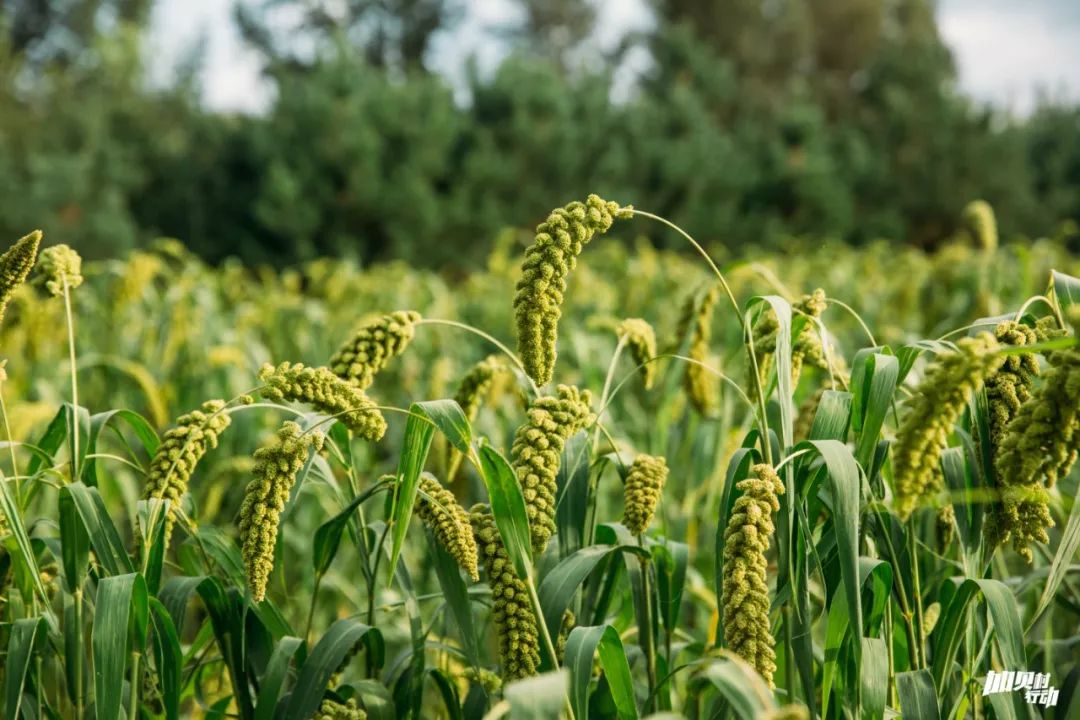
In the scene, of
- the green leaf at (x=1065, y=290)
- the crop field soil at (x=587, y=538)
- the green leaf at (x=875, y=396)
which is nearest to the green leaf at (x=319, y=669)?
the crop field soil at (x=587, y=538)

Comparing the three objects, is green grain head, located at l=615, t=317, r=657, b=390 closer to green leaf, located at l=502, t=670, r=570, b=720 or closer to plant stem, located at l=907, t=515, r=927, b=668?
plant stem, located at l=907, t=515, r=927, b=668

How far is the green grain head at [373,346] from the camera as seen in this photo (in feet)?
5.00

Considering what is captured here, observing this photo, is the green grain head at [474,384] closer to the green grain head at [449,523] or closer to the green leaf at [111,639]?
the green grain head at [449,523]

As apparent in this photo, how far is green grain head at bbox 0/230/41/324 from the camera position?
57.9 inches

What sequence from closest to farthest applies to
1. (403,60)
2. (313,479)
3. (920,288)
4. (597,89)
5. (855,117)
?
1. (313,479)
2. (920,288)
3. (597,89)
4. (855,117)
5. (403,60)

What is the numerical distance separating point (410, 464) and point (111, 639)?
1.46 feet

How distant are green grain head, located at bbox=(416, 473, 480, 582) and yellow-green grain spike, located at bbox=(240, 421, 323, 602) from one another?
0.20 metres

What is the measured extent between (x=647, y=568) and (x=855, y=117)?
21847 millimetres

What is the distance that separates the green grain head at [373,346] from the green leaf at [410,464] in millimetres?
131

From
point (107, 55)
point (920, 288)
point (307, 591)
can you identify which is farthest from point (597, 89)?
point (307, 591)

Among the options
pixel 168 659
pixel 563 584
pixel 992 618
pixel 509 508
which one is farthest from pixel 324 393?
pixel 992 618

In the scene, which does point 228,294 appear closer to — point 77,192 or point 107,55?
point 77,192

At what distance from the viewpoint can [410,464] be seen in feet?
4.61

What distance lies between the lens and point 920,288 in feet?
17.4
